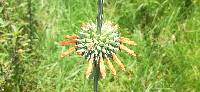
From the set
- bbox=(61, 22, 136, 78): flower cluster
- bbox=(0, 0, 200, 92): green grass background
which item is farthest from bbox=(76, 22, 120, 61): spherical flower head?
bbox=(0, 0, 200, 92): green grass background

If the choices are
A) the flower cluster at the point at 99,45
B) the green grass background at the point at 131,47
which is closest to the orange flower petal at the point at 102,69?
the flower cluster at the point at 99,45

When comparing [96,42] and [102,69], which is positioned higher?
[96,42]

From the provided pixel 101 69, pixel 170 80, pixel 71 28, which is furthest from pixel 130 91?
pixel 101 69

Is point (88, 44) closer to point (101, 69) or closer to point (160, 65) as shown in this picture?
point (101, 69)

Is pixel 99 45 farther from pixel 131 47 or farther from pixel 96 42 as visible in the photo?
pixel 131 47

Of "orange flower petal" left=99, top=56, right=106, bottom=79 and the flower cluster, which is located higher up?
the flower cluster

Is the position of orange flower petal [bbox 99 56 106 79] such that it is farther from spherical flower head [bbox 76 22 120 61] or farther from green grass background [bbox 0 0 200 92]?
green grass background [bbox 0 0 200 92]

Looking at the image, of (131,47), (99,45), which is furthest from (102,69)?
(131,47)

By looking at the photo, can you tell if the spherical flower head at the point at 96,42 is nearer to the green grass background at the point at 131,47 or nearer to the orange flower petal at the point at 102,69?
the orange flower petal at the point at 102,69
